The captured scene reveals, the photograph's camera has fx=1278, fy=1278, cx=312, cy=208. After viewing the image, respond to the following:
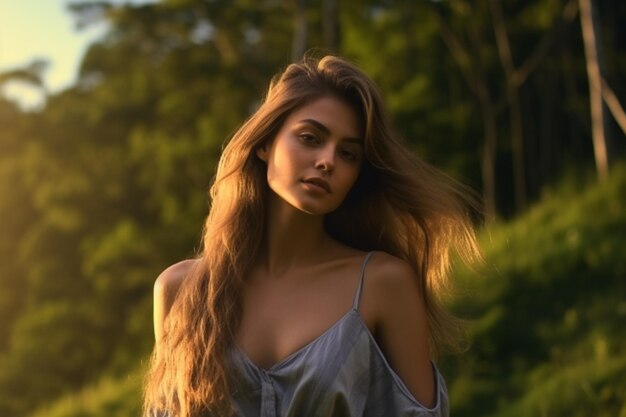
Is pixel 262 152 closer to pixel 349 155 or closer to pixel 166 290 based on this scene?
pixel 349 155

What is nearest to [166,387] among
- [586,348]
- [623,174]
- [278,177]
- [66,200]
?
[278,177]

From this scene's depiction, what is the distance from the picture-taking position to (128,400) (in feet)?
45.0

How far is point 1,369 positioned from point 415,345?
82.5 feet

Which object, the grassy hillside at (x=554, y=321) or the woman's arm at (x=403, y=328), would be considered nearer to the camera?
the woman's arm at (x=403, y=328)

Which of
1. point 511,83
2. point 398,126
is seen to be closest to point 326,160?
point 398,126

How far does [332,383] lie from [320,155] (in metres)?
0.52

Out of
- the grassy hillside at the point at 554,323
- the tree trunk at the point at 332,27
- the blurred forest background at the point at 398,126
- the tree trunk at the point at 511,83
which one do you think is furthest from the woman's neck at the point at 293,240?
the tree trunk at the point at 511,83

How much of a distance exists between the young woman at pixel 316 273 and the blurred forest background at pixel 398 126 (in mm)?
285

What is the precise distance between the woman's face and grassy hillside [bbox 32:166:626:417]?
441 centimetres

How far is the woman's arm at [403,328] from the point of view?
296 centimetres

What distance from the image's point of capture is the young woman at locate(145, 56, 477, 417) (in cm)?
294

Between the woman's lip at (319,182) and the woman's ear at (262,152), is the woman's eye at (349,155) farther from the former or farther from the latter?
the woman's ear at (262,152)

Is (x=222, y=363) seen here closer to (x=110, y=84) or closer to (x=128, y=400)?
(x=128, y=400)

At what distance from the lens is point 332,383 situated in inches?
113
